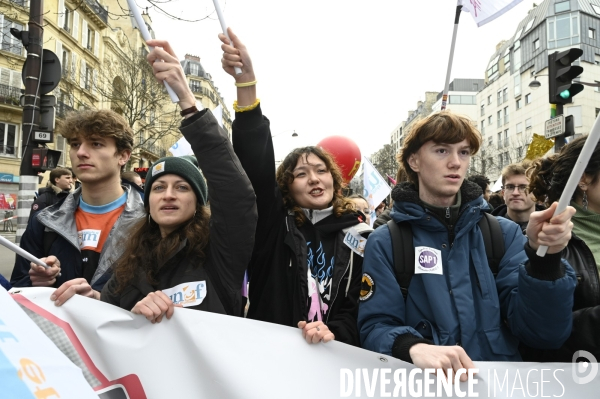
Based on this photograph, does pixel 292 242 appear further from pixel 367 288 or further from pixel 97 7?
pixel 97 7

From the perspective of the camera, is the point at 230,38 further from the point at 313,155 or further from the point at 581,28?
the point at 581,28

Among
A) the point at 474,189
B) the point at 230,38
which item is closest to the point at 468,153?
the point at 474,189

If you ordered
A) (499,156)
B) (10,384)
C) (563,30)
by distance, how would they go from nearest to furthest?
(10,384) → (563,30) → (499,156)

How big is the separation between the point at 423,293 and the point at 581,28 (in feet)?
152

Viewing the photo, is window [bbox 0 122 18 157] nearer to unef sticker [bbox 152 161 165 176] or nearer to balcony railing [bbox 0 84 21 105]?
balcony railing [bbox 0 84 21 105]

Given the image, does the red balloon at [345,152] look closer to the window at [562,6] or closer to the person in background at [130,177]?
the person in background at [130,177]

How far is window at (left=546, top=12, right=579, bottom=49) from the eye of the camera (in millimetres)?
38344

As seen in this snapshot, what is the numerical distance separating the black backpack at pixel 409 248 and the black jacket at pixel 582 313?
0.31 meters

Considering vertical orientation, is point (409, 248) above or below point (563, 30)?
below

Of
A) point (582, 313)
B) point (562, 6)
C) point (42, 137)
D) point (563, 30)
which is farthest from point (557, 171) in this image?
point (562, 6)

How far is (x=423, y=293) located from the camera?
1829mm

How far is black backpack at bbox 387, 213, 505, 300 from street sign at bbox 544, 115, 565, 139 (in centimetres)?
526

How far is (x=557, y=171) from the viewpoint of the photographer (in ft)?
7.22

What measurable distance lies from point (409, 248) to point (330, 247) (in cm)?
57
